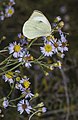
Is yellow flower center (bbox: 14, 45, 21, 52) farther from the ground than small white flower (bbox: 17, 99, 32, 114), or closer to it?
farther from the ground

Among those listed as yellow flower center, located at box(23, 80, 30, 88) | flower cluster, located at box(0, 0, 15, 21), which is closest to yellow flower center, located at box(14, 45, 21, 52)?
yellow flower center, located at box(23, 80, 30, 88)

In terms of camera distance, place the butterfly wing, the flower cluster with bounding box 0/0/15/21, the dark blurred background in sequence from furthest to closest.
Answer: the dark blurred background, the flower cluster with bounding box 0/0/15/21, the butterfly wing

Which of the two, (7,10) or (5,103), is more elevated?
(7,10)

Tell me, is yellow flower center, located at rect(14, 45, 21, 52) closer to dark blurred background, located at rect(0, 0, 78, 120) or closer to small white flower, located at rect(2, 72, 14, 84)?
small white flower, located at rect(2, 72, 14, 84)

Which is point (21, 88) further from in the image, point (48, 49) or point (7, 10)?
point (7, 10)

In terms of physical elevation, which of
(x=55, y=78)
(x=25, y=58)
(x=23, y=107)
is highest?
(x=55, y=78)

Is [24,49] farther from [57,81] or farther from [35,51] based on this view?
[57,81]

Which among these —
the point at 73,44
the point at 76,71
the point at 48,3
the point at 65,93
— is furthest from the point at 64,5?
the point at 65,93

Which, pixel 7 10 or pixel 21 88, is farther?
pixel 7 10

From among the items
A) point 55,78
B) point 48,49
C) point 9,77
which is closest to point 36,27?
point 48,49
